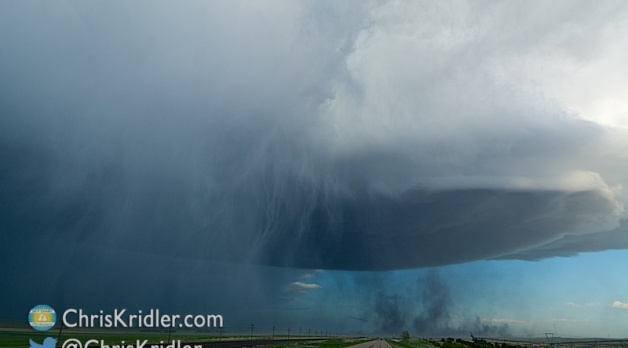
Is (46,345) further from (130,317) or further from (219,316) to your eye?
(219,316)

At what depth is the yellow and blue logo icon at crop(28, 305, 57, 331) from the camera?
2304 inches

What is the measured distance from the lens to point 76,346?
57.6m

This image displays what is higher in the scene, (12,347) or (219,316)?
(219,316)

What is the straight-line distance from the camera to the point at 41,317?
2319 inches

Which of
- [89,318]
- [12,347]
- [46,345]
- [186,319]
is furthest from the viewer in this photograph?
[12,347]

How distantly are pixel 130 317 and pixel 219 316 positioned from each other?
15.7m

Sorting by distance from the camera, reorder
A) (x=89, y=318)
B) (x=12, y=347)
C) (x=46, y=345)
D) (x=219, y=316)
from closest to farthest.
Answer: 1. (x=46, y=345)
2. (x=89, y=318)
3. (x=219, y=316)
4. (x=12, y=347)

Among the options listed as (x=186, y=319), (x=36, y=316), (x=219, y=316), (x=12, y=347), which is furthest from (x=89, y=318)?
(x=12, y=347)

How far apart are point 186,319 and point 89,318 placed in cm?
1256

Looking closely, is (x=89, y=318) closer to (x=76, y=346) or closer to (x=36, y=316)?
(x=76, y=346)

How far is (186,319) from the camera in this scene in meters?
62.9

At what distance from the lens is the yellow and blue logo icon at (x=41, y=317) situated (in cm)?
5853

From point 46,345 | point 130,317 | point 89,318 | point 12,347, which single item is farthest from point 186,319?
point 12,347

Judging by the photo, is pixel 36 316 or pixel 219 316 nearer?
pixel 36 316
